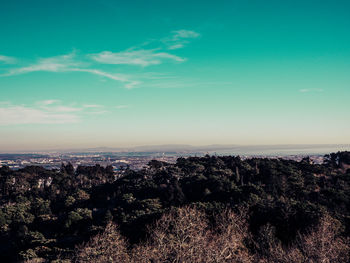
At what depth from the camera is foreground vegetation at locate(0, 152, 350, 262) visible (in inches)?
638

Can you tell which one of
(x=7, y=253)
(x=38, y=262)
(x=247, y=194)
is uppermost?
(x=247, y=194)

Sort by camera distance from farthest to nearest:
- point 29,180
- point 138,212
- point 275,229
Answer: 1. point 29,180
2. point 138,212
3. point 275,229

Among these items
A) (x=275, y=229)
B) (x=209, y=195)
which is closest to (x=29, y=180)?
(x=209, y=195)

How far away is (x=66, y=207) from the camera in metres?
44.2

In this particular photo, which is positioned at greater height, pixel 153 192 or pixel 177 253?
pixel 177 253

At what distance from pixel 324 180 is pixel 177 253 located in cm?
3953

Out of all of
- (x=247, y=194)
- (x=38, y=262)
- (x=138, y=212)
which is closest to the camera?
(x=38, y=262)

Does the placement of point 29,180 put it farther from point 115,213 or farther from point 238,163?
point 238,163

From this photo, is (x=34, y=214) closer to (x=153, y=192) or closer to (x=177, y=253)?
(x=153, y=192)

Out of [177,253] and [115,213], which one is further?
[115,213]

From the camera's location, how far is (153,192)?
148ft

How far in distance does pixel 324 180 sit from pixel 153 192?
92.1ft

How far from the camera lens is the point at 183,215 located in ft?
69.6

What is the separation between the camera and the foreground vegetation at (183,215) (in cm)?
1621
